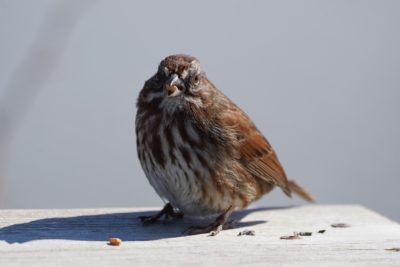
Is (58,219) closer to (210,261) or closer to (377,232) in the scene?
(210,261)

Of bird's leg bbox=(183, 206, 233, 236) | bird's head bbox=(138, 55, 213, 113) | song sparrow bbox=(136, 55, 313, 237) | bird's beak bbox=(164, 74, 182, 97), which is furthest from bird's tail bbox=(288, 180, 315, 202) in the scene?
bird's beak bbox=(164, 74, 182, 97)

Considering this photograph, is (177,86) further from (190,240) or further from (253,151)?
(190,240)

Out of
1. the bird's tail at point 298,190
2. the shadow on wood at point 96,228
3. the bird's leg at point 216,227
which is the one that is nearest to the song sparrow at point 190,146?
the bird's leg at point 216,227

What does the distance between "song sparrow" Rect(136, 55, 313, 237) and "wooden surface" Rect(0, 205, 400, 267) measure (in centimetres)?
17

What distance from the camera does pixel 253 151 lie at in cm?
539

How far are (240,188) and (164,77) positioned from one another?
78cm

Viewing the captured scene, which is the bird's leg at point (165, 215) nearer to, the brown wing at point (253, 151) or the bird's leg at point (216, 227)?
the bird's leg at point (216, 227)

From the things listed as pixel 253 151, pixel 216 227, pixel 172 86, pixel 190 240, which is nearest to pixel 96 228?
pixel 190 240

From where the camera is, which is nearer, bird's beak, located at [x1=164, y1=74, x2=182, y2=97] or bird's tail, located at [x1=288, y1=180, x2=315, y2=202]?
bird's beak, located at [x1=164, y1=74, x2=182, y2=97]

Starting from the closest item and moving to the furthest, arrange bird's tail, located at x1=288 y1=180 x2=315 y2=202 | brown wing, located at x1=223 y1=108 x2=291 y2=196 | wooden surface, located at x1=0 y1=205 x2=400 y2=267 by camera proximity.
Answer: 1. wooden surface, located at x1=0 y1=205 x2=400 y2=267
2. brown wing, located at x1=223 y1=108 x2=291 y2=196
3. bird's tail, located at x1=288 y1=180 x2=315 y2=202

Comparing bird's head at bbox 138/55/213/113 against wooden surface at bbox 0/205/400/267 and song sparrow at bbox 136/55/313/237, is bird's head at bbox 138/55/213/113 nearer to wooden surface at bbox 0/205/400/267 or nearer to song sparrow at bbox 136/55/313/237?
song sparrow at bbox 136/55/313/237

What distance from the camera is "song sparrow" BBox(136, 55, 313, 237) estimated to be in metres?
4.89

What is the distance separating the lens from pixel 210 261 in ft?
12.5

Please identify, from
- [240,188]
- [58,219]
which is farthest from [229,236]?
[58,219]
